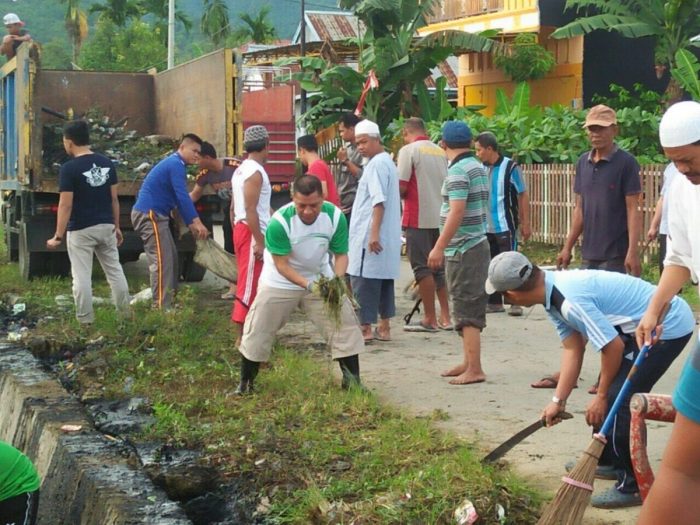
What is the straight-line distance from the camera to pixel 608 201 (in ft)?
23.1

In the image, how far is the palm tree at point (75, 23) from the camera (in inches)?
2502

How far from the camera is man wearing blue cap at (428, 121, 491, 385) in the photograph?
7211 millimetres

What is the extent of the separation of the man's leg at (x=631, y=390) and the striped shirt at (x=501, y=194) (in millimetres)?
4944

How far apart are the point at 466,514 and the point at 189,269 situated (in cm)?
874

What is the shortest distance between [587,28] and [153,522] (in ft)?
65.5

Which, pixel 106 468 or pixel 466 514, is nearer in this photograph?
pixel 466 514

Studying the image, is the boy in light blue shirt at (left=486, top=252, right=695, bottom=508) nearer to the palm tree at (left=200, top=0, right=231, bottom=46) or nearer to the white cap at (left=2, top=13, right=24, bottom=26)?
the white cap at (left=2, top=13, right=24, bottom=26)

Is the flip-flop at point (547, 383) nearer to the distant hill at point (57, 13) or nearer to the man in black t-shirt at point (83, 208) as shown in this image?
the man in black t-shirt at point (83, 208)

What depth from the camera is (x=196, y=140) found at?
981cm

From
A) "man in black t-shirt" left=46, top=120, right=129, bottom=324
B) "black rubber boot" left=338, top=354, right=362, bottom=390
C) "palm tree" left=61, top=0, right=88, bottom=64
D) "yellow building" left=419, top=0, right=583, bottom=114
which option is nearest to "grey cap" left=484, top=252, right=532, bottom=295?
"black rubber boot" left=338, top=354, right=362, bottom=390

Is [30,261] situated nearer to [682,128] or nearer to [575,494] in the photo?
[575,494]

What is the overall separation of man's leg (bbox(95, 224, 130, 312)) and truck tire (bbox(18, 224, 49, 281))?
2.70m

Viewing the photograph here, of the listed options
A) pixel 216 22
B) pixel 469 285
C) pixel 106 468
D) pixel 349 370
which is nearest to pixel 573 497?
pixel 106 468

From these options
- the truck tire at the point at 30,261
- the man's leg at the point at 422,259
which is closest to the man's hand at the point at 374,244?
the man's leg at the point at 422,259
